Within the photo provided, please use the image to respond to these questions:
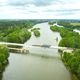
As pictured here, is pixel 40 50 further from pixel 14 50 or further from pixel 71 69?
pixel 71 69

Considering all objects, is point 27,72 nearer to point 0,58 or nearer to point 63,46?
point 0,58

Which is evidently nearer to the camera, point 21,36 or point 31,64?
point 31,64

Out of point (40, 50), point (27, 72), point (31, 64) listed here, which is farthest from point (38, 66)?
point (40, 50)

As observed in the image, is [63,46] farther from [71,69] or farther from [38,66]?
[71,69]

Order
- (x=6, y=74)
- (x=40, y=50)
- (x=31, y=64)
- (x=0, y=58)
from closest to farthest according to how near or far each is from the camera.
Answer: (x=6, y=74)
(x=0, y=58)
(x=31, y=64)
(x=40, y=50)

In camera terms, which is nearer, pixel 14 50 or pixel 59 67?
pixel 59 67

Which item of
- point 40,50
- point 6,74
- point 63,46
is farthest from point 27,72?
point 63,46

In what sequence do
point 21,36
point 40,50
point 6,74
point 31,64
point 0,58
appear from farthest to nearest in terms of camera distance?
1. point 21,36
2. point 40,50
3. point 31,64
4. point 0,58
5. point 6,74

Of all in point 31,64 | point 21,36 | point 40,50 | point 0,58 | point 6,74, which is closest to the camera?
point 6,74
